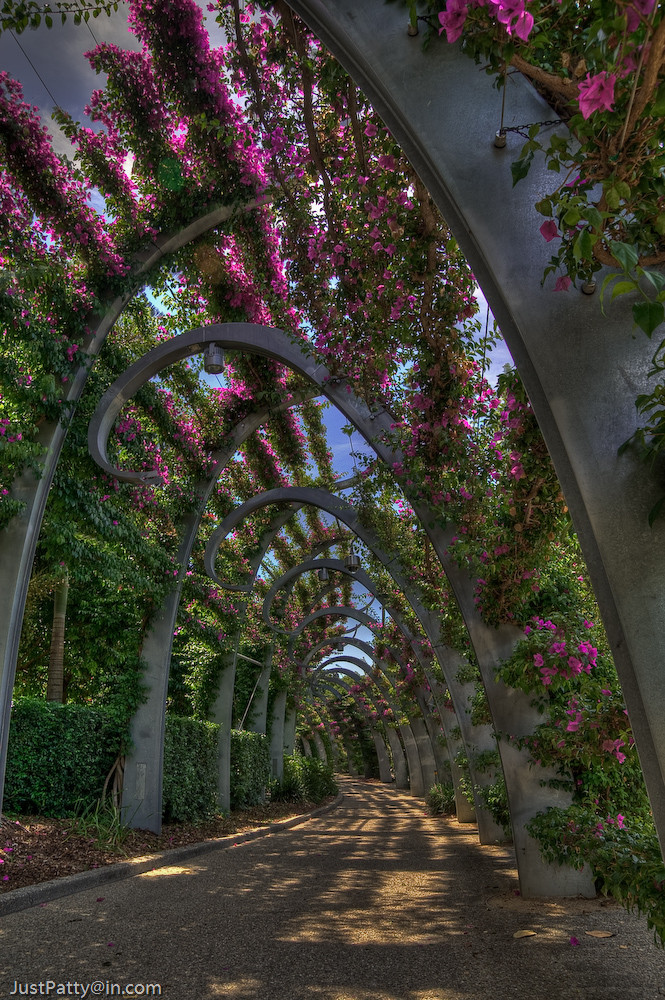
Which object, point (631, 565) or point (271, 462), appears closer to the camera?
point (631, 565)

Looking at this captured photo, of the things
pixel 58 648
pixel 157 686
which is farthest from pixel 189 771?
pixel 58 648

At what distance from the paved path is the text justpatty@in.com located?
0.7 inches

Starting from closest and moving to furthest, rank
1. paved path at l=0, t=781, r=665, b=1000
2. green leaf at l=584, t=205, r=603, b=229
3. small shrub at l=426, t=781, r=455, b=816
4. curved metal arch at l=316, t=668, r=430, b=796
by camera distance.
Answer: green leaf at l=584, t=205, r=603, b=229, paved path at l=0, t=781, r=665, b=1000, small shrub at l=426, t=781, r=455, b=816, curved metal arch at l=316, t=668, r=430, b=796

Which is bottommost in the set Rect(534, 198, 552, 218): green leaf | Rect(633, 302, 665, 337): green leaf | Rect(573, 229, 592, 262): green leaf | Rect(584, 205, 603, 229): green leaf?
Rect(633, 302, 665, 337): green leaf

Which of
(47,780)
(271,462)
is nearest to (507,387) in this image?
(47,780)

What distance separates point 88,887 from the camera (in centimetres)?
532

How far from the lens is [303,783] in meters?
18.8

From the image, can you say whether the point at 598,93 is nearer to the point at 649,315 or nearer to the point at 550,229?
the point at 550,229

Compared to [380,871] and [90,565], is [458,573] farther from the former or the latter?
[90,565]

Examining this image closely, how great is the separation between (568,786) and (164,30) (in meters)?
7.89

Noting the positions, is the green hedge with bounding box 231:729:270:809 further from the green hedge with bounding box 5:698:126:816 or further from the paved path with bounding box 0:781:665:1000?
the paved path with bounding box 0:781:665:1000

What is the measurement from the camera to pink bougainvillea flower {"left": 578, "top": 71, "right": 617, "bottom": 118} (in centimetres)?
113

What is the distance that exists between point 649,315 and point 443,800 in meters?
14.8

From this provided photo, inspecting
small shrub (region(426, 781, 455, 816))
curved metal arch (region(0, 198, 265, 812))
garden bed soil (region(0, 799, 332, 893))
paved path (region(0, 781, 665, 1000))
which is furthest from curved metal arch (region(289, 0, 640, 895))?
small shrub (region(426, 781, 455, 816))
